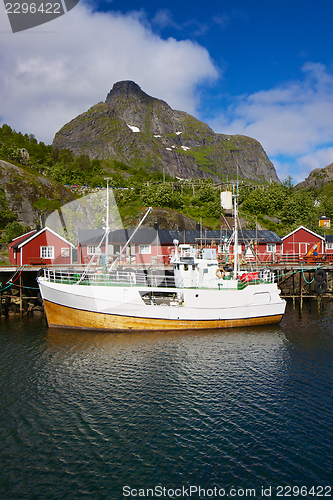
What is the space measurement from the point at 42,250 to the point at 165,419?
3524cm

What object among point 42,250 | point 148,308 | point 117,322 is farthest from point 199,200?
point 117,322

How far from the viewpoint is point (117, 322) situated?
2930cm

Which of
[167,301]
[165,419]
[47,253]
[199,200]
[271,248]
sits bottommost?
[165,419]

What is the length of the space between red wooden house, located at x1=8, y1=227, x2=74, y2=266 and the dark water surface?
18995 mm

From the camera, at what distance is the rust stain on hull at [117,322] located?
29281 millimetres

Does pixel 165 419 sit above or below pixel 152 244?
below

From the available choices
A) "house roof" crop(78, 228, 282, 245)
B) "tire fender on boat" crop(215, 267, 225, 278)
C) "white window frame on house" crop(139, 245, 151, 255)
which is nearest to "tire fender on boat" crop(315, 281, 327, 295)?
"house roof" crop(78, 228, 282, 245)

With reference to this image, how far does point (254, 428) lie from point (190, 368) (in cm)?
692

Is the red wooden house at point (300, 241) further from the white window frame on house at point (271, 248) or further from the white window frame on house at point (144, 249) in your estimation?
the white window frame on house at point (144, 249)

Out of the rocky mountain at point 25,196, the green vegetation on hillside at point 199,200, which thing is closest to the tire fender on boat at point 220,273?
the green vegetation on hillside at point 199,200

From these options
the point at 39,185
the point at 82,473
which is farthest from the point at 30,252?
the point at 82,473

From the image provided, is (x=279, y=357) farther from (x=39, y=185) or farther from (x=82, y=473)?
(x=39, y=185)

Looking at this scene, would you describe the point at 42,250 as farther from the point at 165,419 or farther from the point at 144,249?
the point at 165,419

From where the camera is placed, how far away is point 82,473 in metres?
11.7
